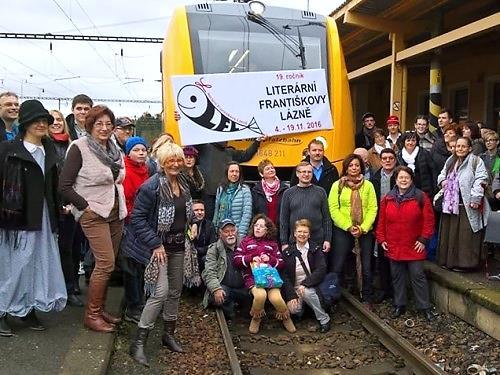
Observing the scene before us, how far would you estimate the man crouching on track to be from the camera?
6.16m

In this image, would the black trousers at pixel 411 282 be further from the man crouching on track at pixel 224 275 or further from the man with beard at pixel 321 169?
the man crouching on track at pixel 224 275

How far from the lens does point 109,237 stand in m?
4.75

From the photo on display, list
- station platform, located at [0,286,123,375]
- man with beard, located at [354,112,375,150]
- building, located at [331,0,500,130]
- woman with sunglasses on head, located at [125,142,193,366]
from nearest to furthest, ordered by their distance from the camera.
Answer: station platform, located at [0,286,123,375], woman with sunglasses on head, located at [125,142,193,366], man with beard, located at [354,112,375,150], building, located at [331,0,500,130]

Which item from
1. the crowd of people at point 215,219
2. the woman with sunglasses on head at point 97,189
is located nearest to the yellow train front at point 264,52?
the crowd of people at point 215,219

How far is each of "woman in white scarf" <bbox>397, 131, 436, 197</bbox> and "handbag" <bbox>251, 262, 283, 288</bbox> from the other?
7.05ft

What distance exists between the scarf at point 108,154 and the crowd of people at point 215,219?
12mm

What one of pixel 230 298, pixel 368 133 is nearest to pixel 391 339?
pixel 230 298

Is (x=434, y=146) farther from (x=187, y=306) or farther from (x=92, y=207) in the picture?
(x=92, y=207)

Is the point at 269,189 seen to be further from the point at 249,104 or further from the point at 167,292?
the point at 167,292

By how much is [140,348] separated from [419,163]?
12.7ft

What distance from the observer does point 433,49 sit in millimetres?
10008

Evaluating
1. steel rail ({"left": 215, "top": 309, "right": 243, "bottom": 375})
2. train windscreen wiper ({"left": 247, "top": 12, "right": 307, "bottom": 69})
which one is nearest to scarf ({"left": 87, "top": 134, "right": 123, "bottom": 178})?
steel rail ({"left": 215, "top": 309, "right": 243, "bottom": 375})

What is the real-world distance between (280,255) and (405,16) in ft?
24.3

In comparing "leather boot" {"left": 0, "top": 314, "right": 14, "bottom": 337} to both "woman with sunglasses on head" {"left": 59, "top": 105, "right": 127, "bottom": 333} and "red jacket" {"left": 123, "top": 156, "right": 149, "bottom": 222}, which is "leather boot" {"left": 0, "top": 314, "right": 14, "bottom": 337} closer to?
"woman with sunglasses on head" {"left": 59, "top": 105, "right": 127, "bottom": 333}
